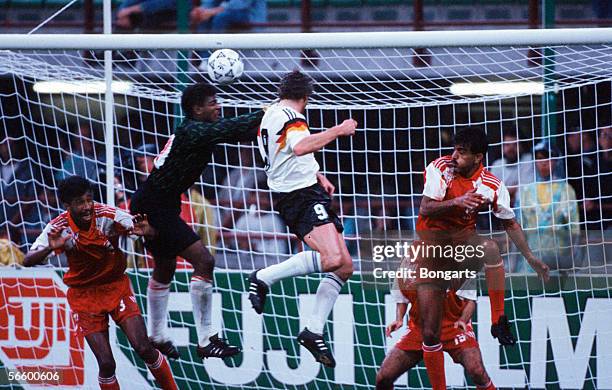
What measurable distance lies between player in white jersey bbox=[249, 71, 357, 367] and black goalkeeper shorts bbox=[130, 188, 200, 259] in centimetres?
61

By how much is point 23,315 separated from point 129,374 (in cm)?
103

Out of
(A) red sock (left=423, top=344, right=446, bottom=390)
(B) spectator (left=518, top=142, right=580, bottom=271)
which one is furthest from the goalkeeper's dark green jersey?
(B) spectator (left=518, top=142, right=580, bottom=271)

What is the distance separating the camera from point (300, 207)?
7.03 m

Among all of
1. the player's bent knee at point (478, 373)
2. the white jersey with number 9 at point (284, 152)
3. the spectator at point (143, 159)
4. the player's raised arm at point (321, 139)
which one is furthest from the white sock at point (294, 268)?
the spectator at point (143, 159)

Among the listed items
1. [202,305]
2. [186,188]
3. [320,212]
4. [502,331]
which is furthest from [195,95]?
[502,331]

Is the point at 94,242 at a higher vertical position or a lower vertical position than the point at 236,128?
lower

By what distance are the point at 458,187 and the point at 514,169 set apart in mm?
2236

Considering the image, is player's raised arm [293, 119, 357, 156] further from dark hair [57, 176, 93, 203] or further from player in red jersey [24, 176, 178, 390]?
dark hair [57, 176, 93, 203]

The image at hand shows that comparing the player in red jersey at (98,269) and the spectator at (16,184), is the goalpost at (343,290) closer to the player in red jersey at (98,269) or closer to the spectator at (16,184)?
the spectator at (16,184)

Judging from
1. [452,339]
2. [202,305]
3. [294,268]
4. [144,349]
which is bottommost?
[452,339]

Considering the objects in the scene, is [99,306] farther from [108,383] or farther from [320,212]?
[320,212]

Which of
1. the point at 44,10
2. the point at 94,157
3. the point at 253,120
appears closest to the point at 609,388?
the point at 253,120

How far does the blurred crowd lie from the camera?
348 inches

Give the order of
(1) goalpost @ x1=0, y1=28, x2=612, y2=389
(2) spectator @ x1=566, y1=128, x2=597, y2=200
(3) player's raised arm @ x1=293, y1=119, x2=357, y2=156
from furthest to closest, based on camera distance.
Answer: (2) spectator @ x1=566, y1=128, x2=597, y2=200 → (1) goalpost @ x1=0, y1=28, x2=612, y2=389 → (3) player's raised arm @ x1=293, y1=119, x2=357, y2=156
